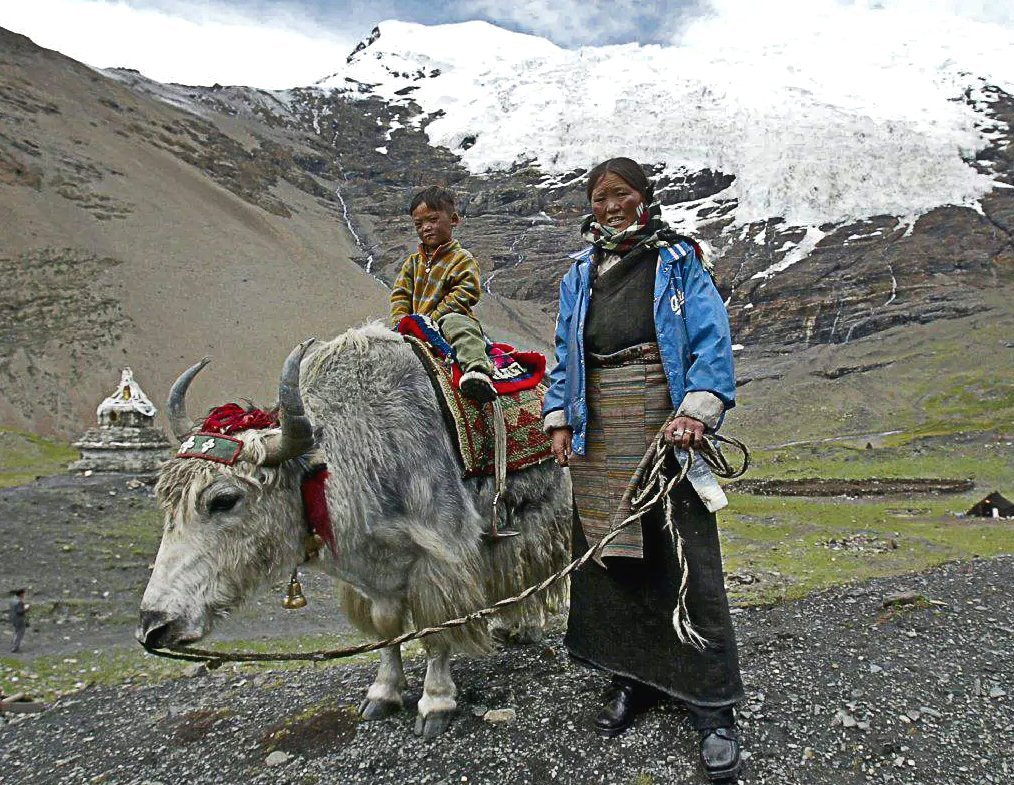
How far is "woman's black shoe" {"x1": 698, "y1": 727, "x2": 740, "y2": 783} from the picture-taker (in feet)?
9.09

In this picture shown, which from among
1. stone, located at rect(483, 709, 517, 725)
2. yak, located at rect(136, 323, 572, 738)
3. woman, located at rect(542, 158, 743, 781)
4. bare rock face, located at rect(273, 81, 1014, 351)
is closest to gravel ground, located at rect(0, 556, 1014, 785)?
stone, located at rect(483, 709, 517, 725)

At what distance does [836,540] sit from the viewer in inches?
437

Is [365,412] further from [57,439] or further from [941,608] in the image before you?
[57,439]

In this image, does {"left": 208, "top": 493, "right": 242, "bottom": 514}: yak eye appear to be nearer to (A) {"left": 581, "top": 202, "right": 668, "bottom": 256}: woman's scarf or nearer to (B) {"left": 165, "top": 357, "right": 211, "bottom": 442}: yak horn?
(B) {"left": 165, "top": 357, "right": 211, "bottom": 442}: yak horn

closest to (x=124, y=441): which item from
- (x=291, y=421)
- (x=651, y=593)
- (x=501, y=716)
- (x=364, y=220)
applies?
(x=501, y=716)

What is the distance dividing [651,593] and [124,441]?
2137cm

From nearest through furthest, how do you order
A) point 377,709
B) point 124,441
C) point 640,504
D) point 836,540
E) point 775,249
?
point 640,504 → point 377,709 → point 836,540 → point 124,441 → point 775,249

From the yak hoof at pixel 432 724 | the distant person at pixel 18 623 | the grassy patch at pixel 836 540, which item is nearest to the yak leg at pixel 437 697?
the yak hoof at pixel 432 724

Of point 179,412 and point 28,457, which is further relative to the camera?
point 28,457

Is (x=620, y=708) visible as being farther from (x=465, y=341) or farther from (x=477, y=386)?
(x=465, y=341)

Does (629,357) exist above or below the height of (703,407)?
above

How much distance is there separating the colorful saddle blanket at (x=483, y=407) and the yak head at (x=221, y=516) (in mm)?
893

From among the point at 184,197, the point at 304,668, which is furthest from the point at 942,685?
the point at 184,197

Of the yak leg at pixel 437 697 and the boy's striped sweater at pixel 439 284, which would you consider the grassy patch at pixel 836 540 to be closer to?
the yak leg at pixel 437 697
